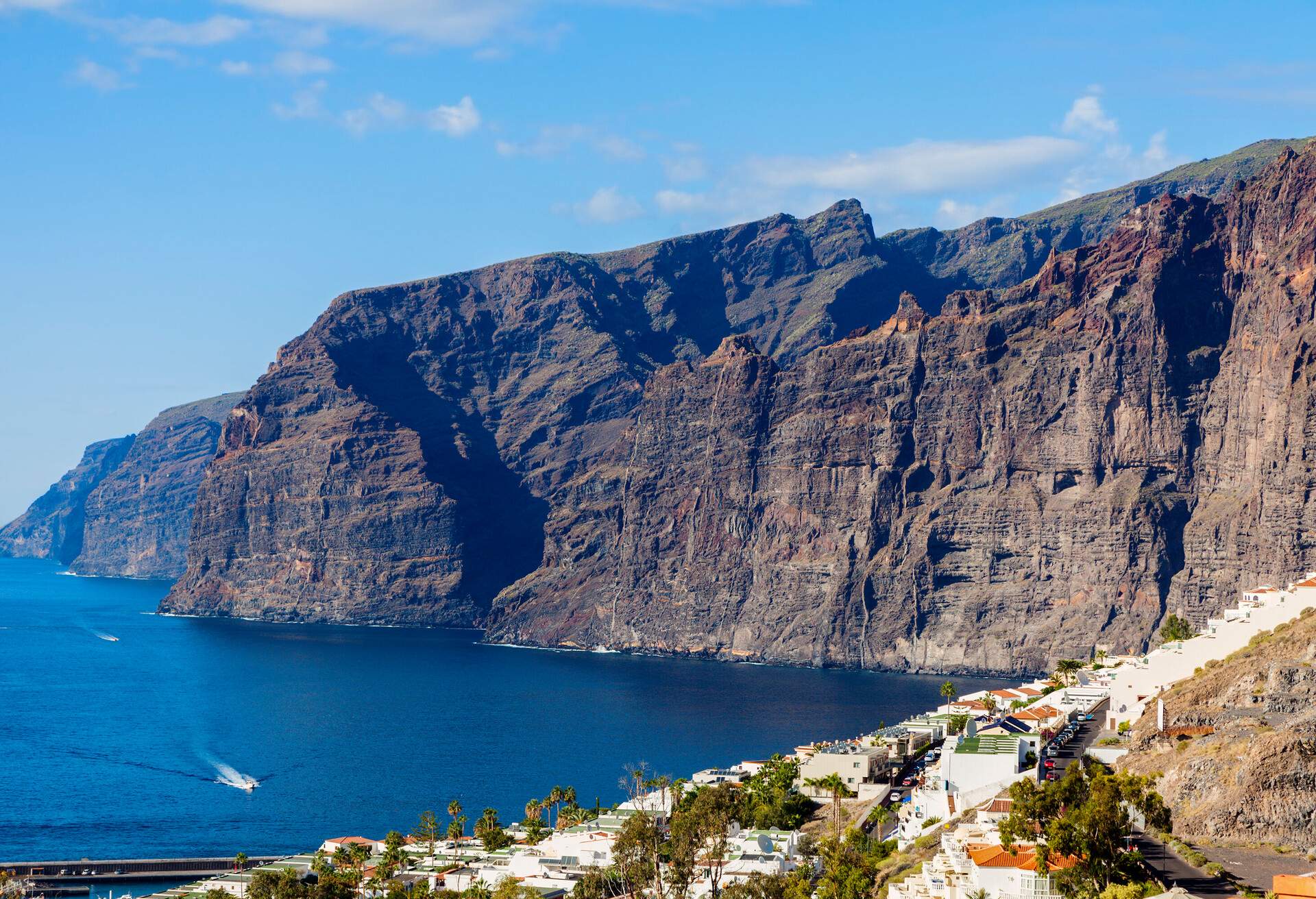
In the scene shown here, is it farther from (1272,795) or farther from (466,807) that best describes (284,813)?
(1272,795)

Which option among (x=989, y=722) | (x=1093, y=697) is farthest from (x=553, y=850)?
(x=1093, y=697)

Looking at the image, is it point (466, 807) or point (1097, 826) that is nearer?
point (1097, 826)

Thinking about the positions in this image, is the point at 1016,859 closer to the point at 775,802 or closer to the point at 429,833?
the point at 775,802

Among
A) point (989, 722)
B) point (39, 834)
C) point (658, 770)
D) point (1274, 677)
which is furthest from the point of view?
point (658, 770)

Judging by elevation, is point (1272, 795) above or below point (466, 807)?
above

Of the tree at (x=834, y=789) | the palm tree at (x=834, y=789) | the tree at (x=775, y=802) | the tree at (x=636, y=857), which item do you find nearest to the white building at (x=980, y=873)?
the tree at (x=636, y=857)

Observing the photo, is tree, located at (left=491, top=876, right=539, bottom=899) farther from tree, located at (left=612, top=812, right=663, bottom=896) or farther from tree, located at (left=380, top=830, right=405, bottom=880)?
tree, located at (left=380, top=830, right=405, bottom=880)

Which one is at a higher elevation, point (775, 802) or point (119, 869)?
point (775, 802)

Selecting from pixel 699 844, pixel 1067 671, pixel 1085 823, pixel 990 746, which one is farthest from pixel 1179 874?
pixel 1067 671
